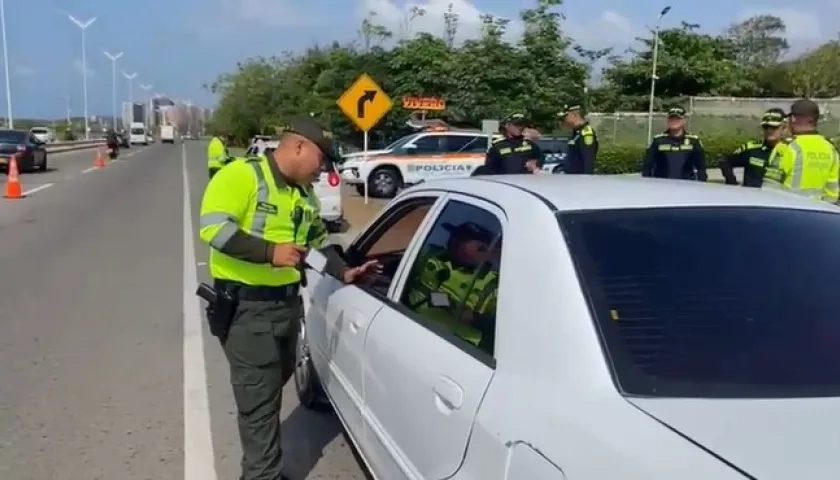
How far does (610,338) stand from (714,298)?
414 mm

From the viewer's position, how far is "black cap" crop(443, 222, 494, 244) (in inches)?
122

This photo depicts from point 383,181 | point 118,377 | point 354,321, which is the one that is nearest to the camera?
point 354,321

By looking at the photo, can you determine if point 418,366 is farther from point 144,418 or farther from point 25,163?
point 25,163

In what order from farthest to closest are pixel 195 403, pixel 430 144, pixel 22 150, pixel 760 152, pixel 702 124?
pixel 702 124 → pixel 22 150 → pixel 430 144 → pixel 760 152 → pixel 195 403

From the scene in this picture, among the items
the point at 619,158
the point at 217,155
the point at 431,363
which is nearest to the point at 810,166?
the point at 431,363

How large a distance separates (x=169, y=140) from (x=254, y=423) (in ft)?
Result: 338

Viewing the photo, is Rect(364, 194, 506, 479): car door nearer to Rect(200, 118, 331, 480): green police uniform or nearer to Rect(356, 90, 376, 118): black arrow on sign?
Rect(200, 118, 331, 480): green police uniform

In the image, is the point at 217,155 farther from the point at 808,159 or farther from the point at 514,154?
the point at 808,159

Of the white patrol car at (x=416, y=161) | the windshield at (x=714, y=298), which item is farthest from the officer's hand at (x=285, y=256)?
the white patrol car at (x=416, y=161)

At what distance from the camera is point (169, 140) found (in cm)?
10238

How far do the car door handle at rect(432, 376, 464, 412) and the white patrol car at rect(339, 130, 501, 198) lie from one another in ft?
63.8

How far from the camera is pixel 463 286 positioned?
128 inches

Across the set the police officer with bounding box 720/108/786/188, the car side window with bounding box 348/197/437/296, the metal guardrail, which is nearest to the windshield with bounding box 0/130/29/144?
the metal guardrail

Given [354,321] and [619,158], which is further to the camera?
[619,158]
